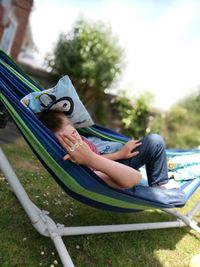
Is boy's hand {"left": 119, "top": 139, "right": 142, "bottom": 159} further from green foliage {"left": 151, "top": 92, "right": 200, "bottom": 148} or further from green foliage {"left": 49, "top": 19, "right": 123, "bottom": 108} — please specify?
green foliage {"left": 151, "top": 92, "right": 200, "bottom": 148}

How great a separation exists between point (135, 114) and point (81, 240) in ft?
17.9

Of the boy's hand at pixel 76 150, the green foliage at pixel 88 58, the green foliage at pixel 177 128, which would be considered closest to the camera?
the boy's hand at pixel 76 150

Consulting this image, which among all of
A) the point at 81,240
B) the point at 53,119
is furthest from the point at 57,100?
the point at 81,240

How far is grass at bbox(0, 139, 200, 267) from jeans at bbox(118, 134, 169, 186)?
1.71 ft

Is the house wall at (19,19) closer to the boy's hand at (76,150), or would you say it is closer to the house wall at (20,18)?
the house wall at (20,18)

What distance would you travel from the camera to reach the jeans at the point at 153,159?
2.22 meters

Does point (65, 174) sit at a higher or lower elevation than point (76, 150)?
lower

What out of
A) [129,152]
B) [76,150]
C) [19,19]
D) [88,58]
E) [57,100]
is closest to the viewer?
[76,150]

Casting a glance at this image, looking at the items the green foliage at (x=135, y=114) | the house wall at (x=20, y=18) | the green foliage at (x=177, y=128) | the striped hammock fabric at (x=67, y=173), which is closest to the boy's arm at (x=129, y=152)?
the striped hammock fabric at (x=67, y=173)

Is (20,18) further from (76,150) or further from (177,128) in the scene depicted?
(76,150)

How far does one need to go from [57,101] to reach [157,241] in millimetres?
1356

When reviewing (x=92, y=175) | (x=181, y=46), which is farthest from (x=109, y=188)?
(x=181, y=46)

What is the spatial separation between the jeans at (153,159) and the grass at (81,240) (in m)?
0.52

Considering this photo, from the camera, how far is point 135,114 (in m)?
7.63
